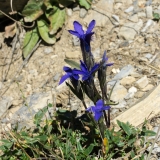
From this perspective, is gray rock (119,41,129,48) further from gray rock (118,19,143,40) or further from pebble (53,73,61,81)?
pebble (53,73,61,81)

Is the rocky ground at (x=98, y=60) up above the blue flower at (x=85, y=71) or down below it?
below

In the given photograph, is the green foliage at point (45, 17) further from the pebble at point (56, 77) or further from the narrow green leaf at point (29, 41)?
the pebble at point (56, 77)

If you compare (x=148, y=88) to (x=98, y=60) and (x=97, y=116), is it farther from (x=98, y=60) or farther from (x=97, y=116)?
(x=97, y=116)

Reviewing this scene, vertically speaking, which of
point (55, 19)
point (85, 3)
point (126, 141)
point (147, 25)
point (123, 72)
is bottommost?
point (126, 141)

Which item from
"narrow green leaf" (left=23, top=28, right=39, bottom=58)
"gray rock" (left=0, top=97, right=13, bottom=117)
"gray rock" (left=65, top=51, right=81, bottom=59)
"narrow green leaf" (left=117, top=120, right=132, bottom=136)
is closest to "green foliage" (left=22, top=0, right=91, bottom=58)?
"narrow green leaf" (left=23, top=28, right=39, bottom=58)

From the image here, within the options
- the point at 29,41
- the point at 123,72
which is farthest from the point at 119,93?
the point at 29,41

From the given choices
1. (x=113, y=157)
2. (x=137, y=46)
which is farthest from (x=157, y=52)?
(x=113, y=157)

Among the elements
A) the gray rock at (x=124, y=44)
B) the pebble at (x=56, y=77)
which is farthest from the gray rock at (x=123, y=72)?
the pebble at (x=56, y=77)
